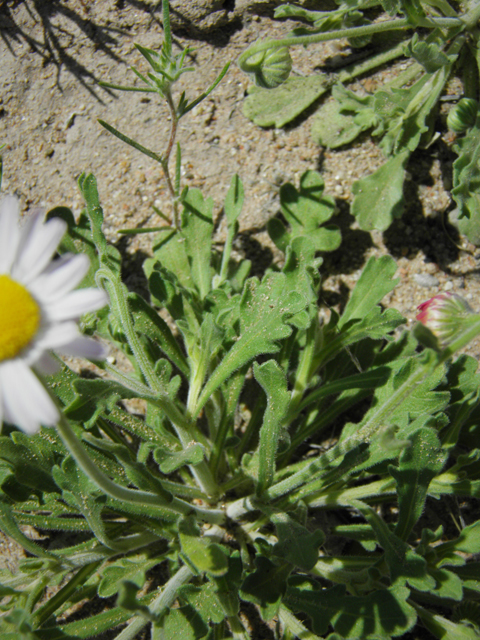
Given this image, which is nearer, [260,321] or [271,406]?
[271,406]

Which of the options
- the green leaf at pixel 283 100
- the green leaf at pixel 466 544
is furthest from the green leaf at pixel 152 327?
the green leaf at pixel 283 100

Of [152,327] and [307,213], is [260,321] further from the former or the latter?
[307,213]


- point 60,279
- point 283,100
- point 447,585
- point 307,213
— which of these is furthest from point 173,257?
point 447,585

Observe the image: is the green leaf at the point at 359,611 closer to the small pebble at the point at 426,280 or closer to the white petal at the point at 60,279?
the white petal at the point at 60,279

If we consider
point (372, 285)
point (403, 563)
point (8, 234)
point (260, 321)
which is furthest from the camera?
point (372, 285)

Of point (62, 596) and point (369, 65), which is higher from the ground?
point (369, 65)
